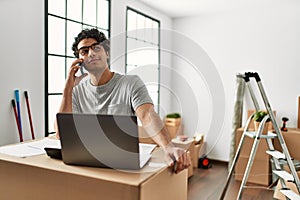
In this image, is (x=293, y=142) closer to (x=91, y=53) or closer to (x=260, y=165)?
(x=260, y=165)

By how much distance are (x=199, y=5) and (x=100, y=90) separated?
2.64 meters

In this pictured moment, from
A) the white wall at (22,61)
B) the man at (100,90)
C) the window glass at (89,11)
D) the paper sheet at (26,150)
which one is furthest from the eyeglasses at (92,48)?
the window glass at (89,11)

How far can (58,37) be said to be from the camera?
101 inches

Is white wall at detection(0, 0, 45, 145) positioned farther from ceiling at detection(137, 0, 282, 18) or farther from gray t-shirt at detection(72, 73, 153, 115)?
ceiling at detection(137, 0, 282, 18)

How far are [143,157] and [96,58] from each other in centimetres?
56

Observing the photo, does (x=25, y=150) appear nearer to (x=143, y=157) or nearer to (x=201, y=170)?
(x=143, y=157)

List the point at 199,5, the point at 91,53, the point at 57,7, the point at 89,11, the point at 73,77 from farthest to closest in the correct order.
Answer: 1. the point at 199,5
2. the point at 89,11
3. the point at 57,7
4. the point at 73,77
5. the point at 91,53

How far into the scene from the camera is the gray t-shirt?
4.41 feet

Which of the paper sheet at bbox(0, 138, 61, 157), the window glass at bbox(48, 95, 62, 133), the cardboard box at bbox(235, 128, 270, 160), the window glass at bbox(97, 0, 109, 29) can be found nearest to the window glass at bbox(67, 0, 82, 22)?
the window glass at bbox(97, 0, 109, 29)

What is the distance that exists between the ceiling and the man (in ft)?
7.67

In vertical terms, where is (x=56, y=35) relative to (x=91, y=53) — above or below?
above

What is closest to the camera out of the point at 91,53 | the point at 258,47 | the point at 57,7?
the point at 91,53

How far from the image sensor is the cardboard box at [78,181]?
83 cm

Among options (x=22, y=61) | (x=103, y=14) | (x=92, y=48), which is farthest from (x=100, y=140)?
(x=103, y=14)
